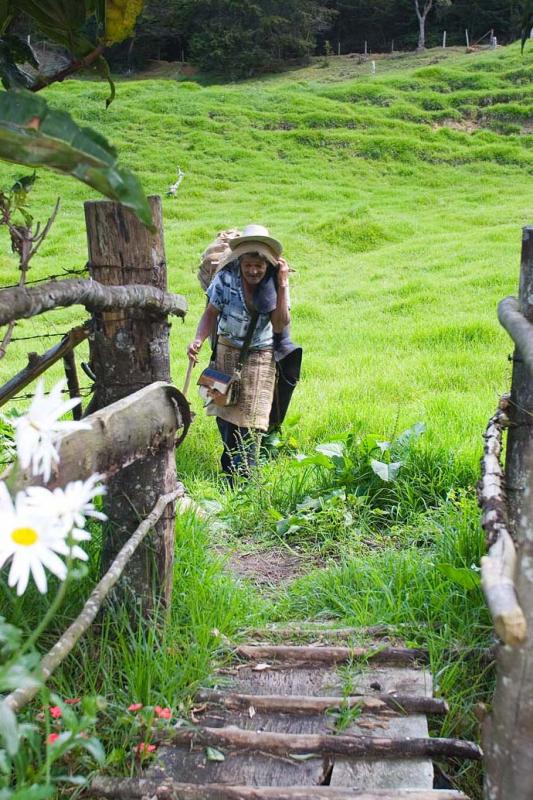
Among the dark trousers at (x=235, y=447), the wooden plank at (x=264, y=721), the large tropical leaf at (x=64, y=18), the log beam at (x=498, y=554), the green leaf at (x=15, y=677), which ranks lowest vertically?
the dark trousers at (x=235, y=447)

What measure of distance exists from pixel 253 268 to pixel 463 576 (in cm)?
288

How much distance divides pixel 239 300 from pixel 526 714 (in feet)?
13.9

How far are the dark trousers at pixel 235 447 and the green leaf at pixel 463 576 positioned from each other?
217 centimetres

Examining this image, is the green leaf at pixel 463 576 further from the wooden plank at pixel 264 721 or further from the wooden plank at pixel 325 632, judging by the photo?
the wooden plank at pixel 264 721

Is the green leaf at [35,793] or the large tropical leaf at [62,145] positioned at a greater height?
the large tropical leaf at [62,145]

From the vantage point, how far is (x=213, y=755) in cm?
220

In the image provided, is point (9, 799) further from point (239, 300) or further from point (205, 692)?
point (239, 300)

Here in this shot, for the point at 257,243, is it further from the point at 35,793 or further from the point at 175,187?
the point at 175,187

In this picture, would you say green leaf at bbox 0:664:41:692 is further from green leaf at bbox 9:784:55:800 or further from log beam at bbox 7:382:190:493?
log beam at bbox 7:382:190:493

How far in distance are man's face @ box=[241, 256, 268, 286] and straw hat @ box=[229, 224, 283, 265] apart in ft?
0.18

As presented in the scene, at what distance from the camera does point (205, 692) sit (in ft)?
8.08

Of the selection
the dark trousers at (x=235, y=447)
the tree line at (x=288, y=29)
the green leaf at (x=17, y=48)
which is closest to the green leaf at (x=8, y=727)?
the green leaf at (x=17, y=48)

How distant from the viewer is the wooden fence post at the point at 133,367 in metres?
2.58

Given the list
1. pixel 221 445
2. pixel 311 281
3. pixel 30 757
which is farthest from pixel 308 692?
pixel 311 281
